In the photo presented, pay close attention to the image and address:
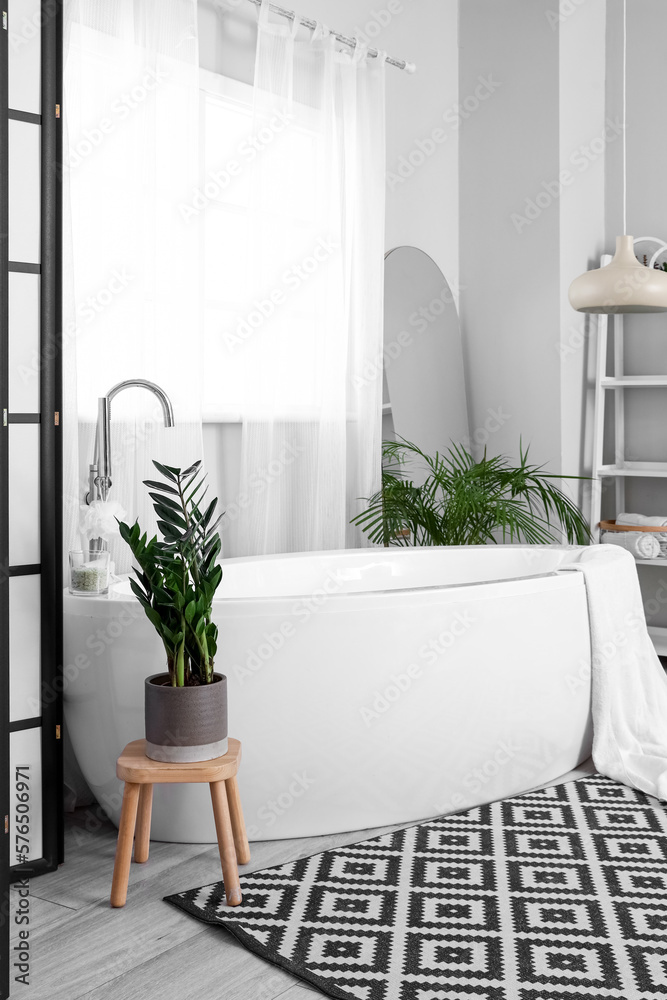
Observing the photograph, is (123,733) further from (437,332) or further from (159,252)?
(437,332)

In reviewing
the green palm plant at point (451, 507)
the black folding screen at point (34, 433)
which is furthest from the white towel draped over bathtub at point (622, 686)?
the black folding screen at point (34, 433)

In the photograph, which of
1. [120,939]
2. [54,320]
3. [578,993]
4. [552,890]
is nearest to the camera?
[578,993]

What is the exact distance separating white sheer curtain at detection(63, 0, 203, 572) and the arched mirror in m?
1.20

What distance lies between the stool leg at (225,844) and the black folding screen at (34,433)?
1.50ft

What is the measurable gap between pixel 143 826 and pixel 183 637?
49 centimetres

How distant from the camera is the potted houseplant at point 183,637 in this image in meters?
2.04

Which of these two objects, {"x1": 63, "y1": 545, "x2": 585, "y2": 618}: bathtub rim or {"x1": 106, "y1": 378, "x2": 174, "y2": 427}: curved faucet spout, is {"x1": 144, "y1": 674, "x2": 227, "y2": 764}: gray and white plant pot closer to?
{"x1": 63, "y1": 545, "x2": 585, "y2": 618}: bathtub rim

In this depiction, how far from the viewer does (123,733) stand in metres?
2.34

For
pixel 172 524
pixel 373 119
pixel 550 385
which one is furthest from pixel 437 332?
pixel 172 524

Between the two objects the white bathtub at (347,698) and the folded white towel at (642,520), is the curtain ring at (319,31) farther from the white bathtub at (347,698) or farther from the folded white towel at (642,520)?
the folded white towel at (642,520)

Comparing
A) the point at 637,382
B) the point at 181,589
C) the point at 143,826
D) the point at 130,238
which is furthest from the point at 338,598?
the point at 637,382

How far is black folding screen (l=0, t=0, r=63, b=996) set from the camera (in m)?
2.21

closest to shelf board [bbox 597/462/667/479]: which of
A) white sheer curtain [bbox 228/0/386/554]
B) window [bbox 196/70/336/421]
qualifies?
white sheer curtain [bbox 228/0/386/554]

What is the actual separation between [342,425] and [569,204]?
1635 mm
